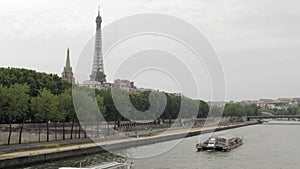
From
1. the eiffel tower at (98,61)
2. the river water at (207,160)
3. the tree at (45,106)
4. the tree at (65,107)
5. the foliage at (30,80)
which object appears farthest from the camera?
the eiffel tower at (98,61)

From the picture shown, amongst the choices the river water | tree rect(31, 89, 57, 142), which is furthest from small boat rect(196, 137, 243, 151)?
tree rect(31, 89, 57, 142)

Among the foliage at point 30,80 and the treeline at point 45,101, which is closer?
the treeline at point 45,101

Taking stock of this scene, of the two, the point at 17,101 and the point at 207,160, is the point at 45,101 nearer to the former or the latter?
the point at 17,101

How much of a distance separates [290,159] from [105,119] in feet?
84.7

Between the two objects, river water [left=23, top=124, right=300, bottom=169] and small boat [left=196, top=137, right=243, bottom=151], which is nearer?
river water [left=23, top=124, right=300, bottom=169]

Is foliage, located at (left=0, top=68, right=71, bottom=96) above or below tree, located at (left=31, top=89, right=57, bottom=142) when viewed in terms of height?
above

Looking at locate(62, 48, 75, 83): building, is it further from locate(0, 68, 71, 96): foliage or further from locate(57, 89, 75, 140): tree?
locate(57, 89, 75, 140): tree

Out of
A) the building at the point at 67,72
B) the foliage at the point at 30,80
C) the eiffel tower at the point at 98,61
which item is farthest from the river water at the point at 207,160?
the eiffel tower at the point at 98,61

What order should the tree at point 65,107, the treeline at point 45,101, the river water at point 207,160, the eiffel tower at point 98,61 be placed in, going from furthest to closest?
the eiffel tower at point 98,61
the tree at point 65,107
the treeline at point 45,101
the river water at point 207,160

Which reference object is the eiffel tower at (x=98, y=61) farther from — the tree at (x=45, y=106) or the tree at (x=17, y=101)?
the tree at (x=17, y=101)

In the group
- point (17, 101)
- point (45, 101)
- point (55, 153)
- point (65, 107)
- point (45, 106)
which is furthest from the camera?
point (65, 107)

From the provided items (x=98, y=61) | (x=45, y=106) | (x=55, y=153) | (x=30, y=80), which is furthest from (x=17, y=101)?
(x=98, y=61)

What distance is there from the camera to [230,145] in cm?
4938

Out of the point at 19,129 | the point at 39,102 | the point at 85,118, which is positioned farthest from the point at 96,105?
the point at 19,129
